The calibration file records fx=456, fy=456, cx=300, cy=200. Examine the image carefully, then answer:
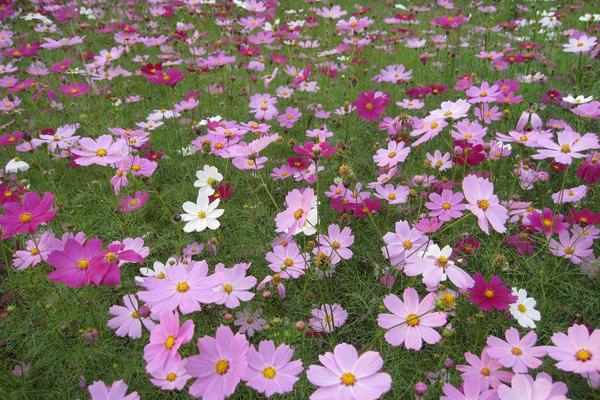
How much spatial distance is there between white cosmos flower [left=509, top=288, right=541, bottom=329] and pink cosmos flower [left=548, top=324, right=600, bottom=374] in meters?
0.19

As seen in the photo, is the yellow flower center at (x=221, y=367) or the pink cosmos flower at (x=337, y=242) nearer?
the yellow flower center at (x=221, y=367)

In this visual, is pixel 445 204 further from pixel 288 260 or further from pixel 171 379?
pixel 171 379

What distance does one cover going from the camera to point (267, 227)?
65.7 inches

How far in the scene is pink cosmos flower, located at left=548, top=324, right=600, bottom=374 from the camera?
0.90 meters

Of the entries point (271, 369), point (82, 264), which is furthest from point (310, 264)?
point (82, 264)

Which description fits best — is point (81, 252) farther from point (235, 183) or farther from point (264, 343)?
point (235, 183)

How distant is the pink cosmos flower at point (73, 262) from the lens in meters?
0.99

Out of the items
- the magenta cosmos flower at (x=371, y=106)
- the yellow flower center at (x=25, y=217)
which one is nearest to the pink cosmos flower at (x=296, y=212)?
the yellow flower center at (x=25, y=217)

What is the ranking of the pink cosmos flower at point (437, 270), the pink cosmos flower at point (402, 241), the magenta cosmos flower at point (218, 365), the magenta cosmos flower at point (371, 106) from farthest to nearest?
the magenta cosmos flower at point (371, 106) → the pink cosmos flower at point (402, 241) → the pink cosmos flower at point (437, 270) → the magenta cosmos flower at point (218, 365)

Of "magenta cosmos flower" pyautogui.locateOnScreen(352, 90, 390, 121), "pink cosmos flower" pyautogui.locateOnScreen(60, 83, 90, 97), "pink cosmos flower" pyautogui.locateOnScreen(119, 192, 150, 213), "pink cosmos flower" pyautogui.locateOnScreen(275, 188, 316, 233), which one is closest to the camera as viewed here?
"pink cosmos flower" pyautogui.locateOnScreen(275, 188, 316, 233)

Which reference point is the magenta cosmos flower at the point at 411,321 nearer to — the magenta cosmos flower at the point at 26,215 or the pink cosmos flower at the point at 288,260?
the pink cosmos flower at the point at 288,260

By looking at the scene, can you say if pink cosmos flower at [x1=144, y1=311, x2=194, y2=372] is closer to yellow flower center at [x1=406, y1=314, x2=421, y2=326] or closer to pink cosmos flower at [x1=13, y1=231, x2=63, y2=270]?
yellow flower center at [x1=406, y1=314, x2=421, y2=326]

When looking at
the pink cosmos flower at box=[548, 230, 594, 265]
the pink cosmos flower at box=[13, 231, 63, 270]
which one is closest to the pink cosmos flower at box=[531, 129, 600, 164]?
the pink cosmos flower at box=[548, 230, 594, 265]

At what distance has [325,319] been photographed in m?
1.25
